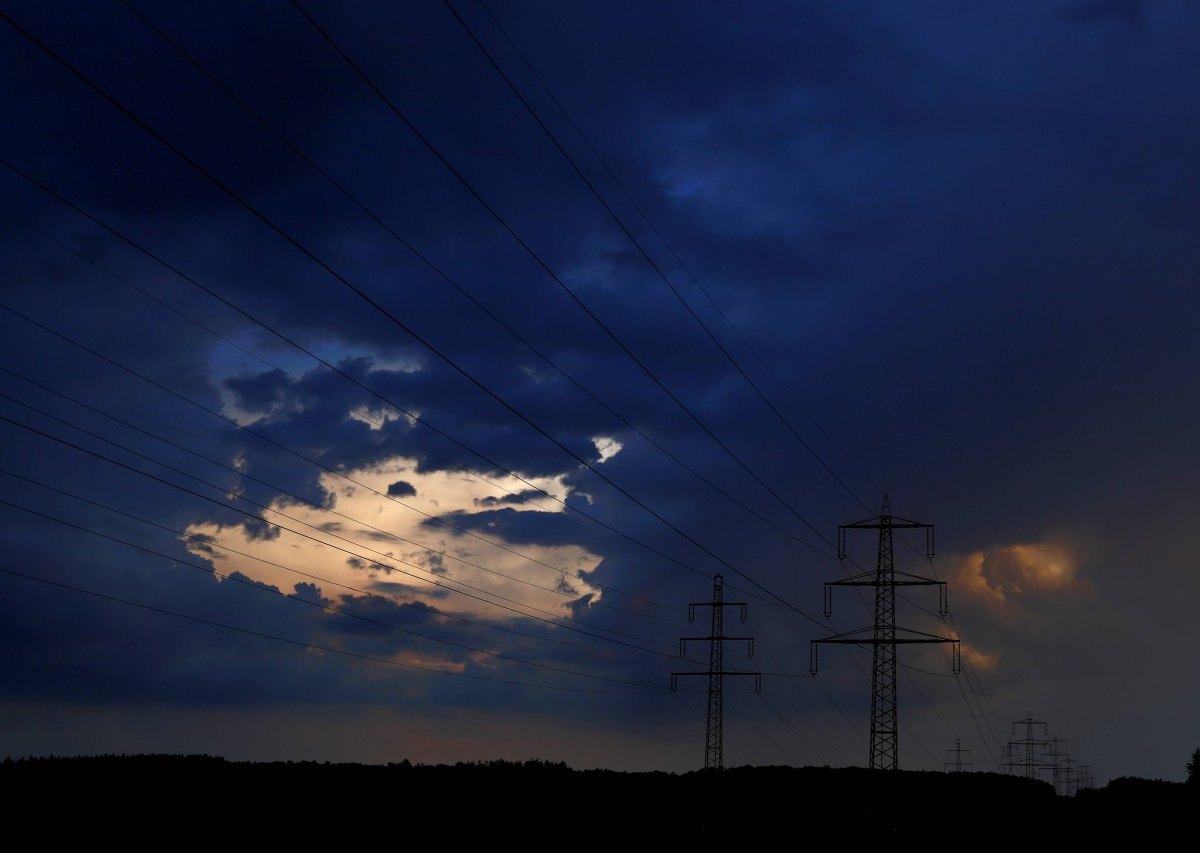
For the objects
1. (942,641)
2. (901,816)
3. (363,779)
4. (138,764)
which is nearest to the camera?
(138,764)

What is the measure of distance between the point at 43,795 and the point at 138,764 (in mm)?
3434

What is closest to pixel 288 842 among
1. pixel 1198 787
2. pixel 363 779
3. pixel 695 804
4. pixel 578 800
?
pixel 363 779

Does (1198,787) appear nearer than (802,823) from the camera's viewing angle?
No

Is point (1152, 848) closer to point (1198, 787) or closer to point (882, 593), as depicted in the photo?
point (882, 593)

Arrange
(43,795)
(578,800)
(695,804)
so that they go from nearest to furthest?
(43,795) → (578,800) → (695,804)

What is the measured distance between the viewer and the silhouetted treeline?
22.2m

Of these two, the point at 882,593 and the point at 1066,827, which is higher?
the point at 882,593

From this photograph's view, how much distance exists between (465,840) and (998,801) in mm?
32770

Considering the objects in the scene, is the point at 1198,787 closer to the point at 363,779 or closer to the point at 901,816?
the point at 901,816

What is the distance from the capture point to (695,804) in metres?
41.2

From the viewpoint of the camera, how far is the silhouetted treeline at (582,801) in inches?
874

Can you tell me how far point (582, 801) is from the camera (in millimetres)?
35062

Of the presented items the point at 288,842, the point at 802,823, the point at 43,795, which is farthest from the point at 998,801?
the point at 43,795

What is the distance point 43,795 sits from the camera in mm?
20484
